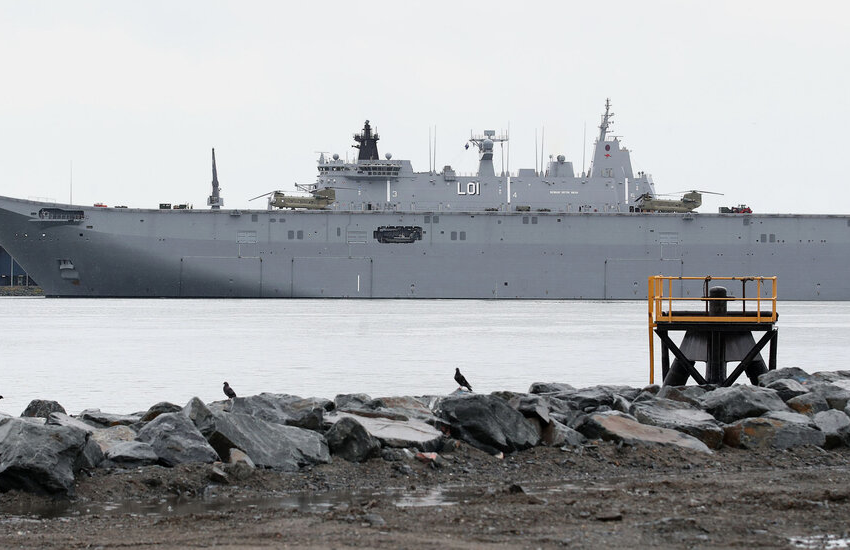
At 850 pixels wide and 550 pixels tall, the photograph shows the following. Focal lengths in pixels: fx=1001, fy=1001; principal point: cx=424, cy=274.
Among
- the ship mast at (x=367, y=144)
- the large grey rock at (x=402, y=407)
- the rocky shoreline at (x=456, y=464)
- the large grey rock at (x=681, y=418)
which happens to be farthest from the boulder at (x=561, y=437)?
the ship mast at (x=367, y=144)

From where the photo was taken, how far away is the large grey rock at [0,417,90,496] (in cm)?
579

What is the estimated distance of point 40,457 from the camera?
5875 millimetres

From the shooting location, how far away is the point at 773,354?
40.5 feet

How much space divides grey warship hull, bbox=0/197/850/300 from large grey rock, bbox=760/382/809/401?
33758mm

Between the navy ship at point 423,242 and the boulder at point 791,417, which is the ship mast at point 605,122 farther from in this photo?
the boulder at point 791,417

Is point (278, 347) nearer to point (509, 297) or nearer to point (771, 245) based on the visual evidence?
point (509, 297)

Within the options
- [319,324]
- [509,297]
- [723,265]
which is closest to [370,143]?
[509,297]

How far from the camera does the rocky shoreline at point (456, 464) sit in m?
5.01

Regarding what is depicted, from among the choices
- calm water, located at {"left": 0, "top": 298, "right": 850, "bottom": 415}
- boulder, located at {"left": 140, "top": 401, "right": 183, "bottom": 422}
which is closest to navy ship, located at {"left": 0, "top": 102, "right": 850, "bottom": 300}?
calm water, located at {"left": 0, "top": 298, "right": 850, "bottom": 415}

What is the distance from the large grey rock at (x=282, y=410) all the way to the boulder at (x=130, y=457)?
3.15ft

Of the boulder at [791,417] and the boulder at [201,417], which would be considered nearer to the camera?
the boulder at [201,417]

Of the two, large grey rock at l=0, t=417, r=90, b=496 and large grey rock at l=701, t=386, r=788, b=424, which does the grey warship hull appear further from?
large grey rock at l=0, t=417, r=90, b=496

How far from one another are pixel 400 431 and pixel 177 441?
1649mm

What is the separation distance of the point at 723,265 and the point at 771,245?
2.27 meters
